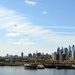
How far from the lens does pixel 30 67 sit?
7224 inches
